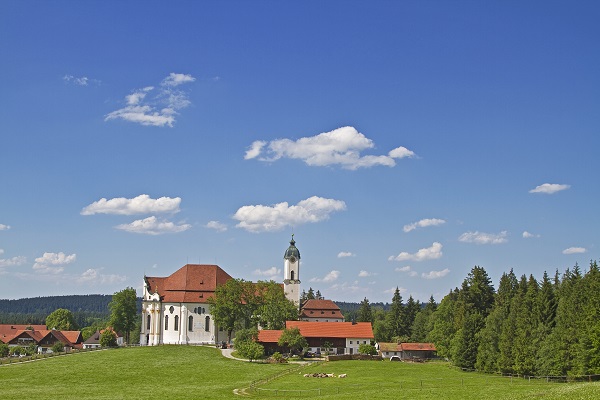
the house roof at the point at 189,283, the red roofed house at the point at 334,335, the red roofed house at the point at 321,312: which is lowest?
the red roofed house at the point at 334,335

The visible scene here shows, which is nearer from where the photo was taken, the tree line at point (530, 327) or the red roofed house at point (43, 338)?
the tree line at point (530, 327)

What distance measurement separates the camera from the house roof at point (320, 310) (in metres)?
130

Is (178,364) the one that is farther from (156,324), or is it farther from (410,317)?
(410,317)

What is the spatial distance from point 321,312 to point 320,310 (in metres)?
0.62

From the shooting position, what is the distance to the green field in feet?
148

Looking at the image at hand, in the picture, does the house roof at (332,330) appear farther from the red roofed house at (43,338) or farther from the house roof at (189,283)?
the red roofed house at (43,338)

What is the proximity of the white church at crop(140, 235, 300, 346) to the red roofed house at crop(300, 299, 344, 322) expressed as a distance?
1126 inches

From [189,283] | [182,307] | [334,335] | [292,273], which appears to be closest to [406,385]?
[334,335]

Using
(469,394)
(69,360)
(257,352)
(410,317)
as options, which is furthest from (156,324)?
(469,394)

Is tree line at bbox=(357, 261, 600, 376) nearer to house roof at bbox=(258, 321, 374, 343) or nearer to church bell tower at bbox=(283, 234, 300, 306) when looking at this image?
house roof at bbox=(258, 321, 374, 343)

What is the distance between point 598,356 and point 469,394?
49.0 feet

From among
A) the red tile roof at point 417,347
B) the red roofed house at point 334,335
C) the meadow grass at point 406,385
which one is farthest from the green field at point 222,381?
the red roofed house at point 334,335

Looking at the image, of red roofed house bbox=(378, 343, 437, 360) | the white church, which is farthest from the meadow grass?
the white church

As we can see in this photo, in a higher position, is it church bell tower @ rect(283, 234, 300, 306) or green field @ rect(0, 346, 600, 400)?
church bell tower @ rect(283, 234, 300, 306)
